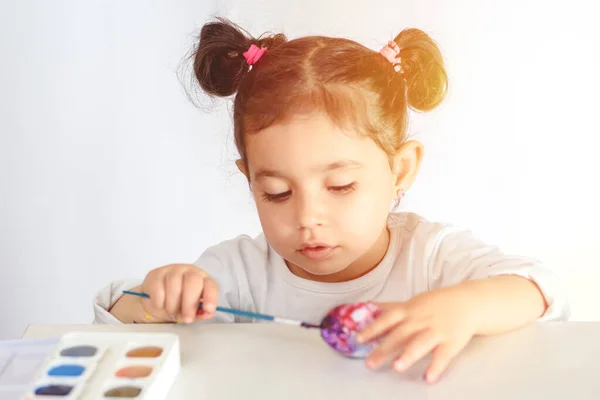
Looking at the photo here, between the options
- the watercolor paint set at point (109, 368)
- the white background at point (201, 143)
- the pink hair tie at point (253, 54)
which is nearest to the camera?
the watercolor paint set at point (109, 368)

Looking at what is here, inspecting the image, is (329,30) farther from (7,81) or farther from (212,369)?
(212,369)

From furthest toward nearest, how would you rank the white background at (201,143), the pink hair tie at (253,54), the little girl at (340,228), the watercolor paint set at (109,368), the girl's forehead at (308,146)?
the white background at (201,143)
the pink hair tie at (253,54)
the girl's forehead at (308,146)
the little girl at (340,228)
the watercolor paint set at (109,368)

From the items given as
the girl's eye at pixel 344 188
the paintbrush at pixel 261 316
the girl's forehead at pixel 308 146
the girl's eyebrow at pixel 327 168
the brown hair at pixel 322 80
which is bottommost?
the paintbrush at pixel 261 316

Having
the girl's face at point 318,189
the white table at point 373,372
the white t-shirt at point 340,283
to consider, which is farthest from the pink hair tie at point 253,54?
the white table at point 373,372

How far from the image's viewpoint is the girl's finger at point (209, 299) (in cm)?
74

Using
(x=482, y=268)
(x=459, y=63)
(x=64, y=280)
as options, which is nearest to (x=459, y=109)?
(x=459, y=63)

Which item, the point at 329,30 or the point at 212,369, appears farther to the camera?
the point at 329,30

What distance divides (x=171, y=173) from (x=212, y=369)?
845 mm

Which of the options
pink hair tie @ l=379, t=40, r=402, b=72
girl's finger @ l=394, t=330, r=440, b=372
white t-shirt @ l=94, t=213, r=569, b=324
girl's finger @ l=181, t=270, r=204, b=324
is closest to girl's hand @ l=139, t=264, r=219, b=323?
girl's finger @ l=181, t=270, r=204, b=324

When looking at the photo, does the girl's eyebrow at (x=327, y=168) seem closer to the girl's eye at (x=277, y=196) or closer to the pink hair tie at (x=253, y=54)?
the girl's eye at (x=277, y=196)

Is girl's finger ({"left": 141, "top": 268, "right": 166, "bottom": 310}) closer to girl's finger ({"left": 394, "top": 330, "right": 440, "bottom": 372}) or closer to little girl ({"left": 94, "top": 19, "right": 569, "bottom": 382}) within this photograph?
little girl ({"left": 94, "top": 19, "right": 569, "bottom": 382})

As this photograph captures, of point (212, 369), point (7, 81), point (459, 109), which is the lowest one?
point (212, 369)

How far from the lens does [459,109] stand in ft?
5.03

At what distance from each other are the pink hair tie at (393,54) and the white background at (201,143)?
536 mm
